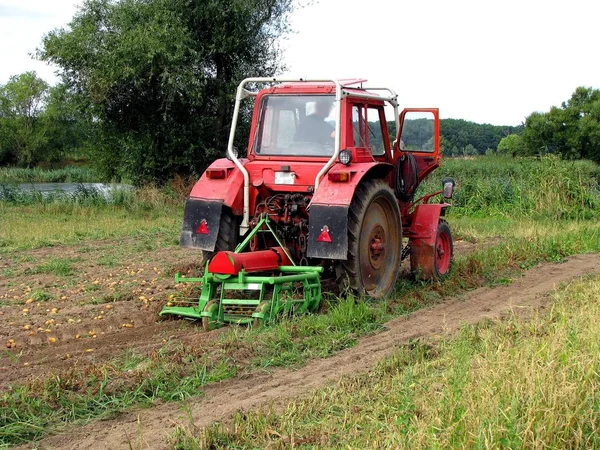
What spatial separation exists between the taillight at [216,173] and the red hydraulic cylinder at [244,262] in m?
1.01

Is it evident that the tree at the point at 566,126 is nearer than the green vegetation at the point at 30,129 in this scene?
Yes

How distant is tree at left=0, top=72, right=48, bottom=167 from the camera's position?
57594 millimetres

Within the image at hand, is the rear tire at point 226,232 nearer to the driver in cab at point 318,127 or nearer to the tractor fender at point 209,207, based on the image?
the tractor fender at point 209,207

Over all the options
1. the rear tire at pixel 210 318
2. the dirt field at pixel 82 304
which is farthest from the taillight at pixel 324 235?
the dirt field at pixel 82 304


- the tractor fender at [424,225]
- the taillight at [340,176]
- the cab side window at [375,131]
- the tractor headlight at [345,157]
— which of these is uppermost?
the cab side window at [375,131]

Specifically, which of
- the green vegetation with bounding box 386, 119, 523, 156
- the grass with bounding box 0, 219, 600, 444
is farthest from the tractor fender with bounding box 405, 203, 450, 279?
the green vegetation with bounding box 386, 119, 523, 156

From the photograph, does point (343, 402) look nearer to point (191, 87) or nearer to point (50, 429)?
point (50, 429)

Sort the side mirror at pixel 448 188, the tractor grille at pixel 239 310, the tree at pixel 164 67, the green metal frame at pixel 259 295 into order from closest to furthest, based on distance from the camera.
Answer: the green metal frame at pixel 259 295, the tractor grille at pixel 239 310, the side mirror at pixel 448 188, the tree at pixel 164 67

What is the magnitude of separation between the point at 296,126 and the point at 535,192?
10712mm

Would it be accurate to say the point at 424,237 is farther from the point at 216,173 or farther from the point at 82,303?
the point at 82,303

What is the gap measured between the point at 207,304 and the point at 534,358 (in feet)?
11.0

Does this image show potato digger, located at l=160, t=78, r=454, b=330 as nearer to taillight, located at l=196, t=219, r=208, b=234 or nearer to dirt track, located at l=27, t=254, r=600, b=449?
taillight, located at l=196, t=219, r=208, b=234

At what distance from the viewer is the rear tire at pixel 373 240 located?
7.19m

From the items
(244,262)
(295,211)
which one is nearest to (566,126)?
(295,211)
